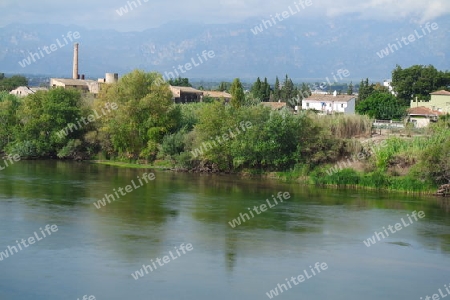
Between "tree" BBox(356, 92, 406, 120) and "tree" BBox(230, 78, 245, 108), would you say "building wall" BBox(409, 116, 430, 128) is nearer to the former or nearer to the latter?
"tree" BBox(356, 92, 406, 120)

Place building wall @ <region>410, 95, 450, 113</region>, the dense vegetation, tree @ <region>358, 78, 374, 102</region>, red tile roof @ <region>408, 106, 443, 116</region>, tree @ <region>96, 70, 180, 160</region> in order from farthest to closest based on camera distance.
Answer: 1. tree @ <region>358, 78, 374, 102</region>
2. building wall @ <region>410, 95, 450, 113</region>
3. red tile roof @ <region>408, 106, 443, 116</region>
4. tree @ <region>96, 70, 180, 160</region>
5. the dense vegetation

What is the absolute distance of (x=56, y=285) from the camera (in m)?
16.9

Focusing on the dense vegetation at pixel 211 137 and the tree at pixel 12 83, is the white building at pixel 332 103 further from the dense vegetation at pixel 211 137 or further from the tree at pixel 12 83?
the tree at pixel 12 83

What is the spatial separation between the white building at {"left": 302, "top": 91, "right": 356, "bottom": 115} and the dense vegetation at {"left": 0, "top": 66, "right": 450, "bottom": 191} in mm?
21682

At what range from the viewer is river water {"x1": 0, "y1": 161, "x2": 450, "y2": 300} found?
17.3 metres

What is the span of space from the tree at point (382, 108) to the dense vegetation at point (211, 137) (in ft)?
50.6

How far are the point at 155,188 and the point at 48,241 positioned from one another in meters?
11.5

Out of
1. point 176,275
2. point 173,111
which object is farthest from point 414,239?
point 173,111

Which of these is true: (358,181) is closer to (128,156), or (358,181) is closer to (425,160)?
(425,160)

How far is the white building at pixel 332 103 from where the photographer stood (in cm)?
6756

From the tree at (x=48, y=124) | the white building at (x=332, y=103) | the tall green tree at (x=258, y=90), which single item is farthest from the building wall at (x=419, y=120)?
the tall green tree at (x=258, y=90)


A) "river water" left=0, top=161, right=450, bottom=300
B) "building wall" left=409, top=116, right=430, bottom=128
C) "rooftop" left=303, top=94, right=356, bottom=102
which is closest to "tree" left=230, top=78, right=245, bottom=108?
"building wall" left=409, top=116, right=430, bottom=128

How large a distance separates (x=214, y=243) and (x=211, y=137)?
1695 centimetres

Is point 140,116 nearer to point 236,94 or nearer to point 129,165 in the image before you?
point 129,165
